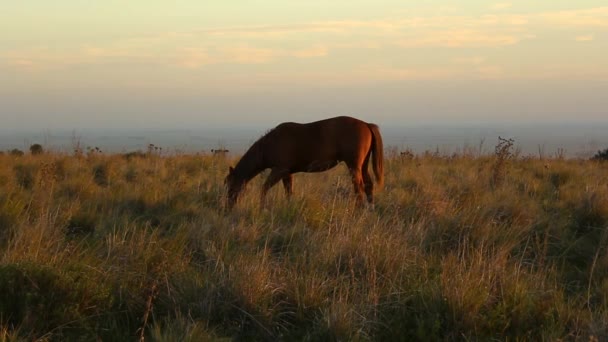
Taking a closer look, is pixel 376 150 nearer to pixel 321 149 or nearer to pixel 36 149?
A: pixel 321 149

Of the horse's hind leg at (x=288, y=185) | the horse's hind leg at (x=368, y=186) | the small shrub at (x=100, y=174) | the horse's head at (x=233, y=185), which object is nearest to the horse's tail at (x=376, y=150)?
the horse's hind leg at (x=368, y=186)

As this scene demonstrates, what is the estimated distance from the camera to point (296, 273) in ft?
16.7

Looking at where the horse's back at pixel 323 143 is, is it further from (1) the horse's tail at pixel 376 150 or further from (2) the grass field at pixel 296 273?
(2) the grass field at pixel 296 273

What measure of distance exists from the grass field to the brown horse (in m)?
1.38

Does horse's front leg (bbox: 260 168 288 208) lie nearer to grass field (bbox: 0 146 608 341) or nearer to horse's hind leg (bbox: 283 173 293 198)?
horse's hind leg (bbox: 283 173 293 198)

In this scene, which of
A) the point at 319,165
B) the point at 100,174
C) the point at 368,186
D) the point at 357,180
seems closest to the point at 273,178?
the point at 319,165

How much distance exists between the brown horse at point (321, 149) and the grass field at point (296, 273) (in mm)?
1382

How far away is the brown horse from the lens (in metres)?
9.81

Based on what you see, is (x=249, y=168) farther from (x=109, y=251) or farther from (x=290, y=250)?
(x=109, y=251)

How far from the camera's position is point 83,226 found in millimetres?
7242

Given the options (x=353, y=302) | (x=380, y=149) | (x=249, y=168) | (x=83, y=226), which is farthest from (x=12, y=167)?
(x=353, y=302)

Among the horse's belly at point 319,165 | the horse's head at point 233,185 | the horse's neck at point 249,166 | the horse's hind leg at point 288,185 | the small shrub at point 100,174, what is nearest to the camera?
the horse's head at point 233,185

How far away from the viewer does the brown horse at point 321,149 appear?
9812 mm

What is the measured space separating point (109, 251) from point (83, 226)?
196 cm
